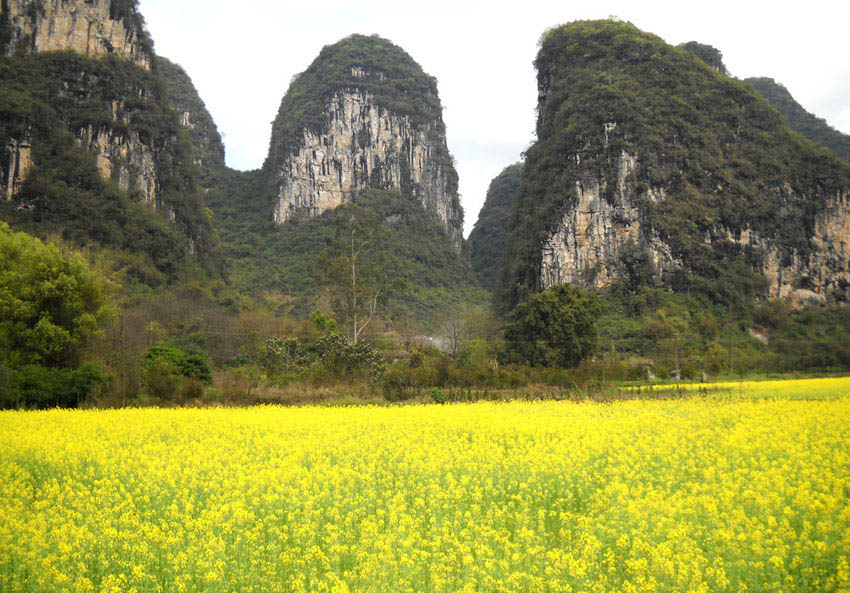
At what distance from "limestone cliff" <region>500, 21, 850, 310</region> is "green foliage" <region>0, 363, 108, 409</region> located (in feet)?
181

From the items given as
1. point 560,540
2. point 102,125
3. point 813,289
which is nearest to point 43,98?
point 102,125

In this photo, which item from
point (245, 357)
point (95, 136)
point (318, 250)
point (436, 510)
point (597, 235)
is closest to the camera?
point (436, 510)

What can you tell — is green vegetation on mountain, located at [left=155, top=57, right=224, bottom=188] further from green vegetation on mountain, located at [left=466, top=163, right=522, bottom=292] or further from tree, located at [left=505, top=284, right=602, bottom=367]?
tree, located at [left=505, top=284, right=602, bottom=367]

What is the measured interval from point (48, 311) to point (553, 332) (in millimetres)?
25354

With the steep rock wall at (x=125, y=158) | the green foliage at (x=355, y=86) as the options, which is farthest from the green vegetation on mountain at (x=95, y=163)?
the green foliage at (x=355, y=86)

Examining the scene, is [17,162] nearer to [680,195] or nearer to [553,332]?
[553,332]

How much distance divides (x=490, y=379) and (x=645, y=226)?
168 feet

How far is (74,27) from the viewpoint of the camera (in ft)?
226

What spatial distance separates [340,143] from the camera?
359 ft

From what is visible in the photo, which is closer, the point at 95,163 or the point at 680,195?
the point at 95,163

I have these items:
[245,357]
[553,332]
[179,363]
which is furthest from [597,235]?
[179,363]

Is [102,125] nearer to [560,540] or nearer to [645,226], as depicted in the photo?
[645,226]

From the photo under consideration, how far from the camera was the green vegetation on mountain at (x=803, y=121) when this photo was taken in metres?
97.2

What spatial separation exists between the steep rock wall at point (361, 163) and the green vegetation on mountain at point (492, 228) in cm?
980
